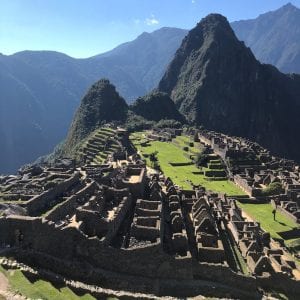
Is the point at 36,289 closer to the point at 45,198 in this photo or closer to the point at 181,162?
the point at 45,198

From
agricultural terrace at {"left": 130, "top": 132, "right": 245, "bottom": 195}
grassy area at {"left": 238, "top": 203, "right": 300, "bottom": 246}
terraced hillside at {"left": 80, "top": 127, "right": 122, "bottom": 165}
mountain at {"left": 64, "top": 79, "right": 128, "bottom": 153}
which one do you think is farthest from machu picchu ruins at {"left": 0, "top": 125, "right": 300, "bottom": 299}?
mountain at {"left": 64, "top": 79, "right": 128, "bottom": 153}

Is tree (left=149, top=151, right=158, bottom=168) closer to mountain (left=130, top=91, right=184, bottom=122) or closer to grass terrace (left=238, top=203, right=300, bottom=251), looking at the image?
grass terrace (left=238, top=203, right=300, bottom=251)

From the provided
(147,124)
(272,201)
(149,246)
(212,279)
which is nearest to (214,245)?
(212,279)

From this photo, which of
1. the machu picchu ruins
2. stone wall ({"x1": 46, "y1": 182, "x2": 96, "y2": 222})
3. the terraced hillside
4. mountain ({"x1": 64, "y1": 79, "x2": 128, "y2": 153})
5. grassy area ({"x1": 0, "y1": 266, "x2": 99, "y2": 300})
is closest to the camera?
grassy area ({"x1": 0, "y1": 266, "x2": 99, "y2": 300})

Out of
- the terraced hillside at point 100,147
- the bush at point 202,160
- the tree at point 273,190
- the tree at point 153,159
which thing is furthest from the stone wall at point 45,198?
the bush at point 202,160

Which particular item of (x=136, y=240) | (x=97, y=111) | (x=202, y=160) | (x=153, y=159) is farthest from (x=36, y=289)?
(x=97, y=111)

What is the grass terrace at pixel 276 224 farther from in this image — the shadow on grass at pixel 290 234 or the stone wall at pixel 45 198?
Result: the stone wall at pixel 45 198
